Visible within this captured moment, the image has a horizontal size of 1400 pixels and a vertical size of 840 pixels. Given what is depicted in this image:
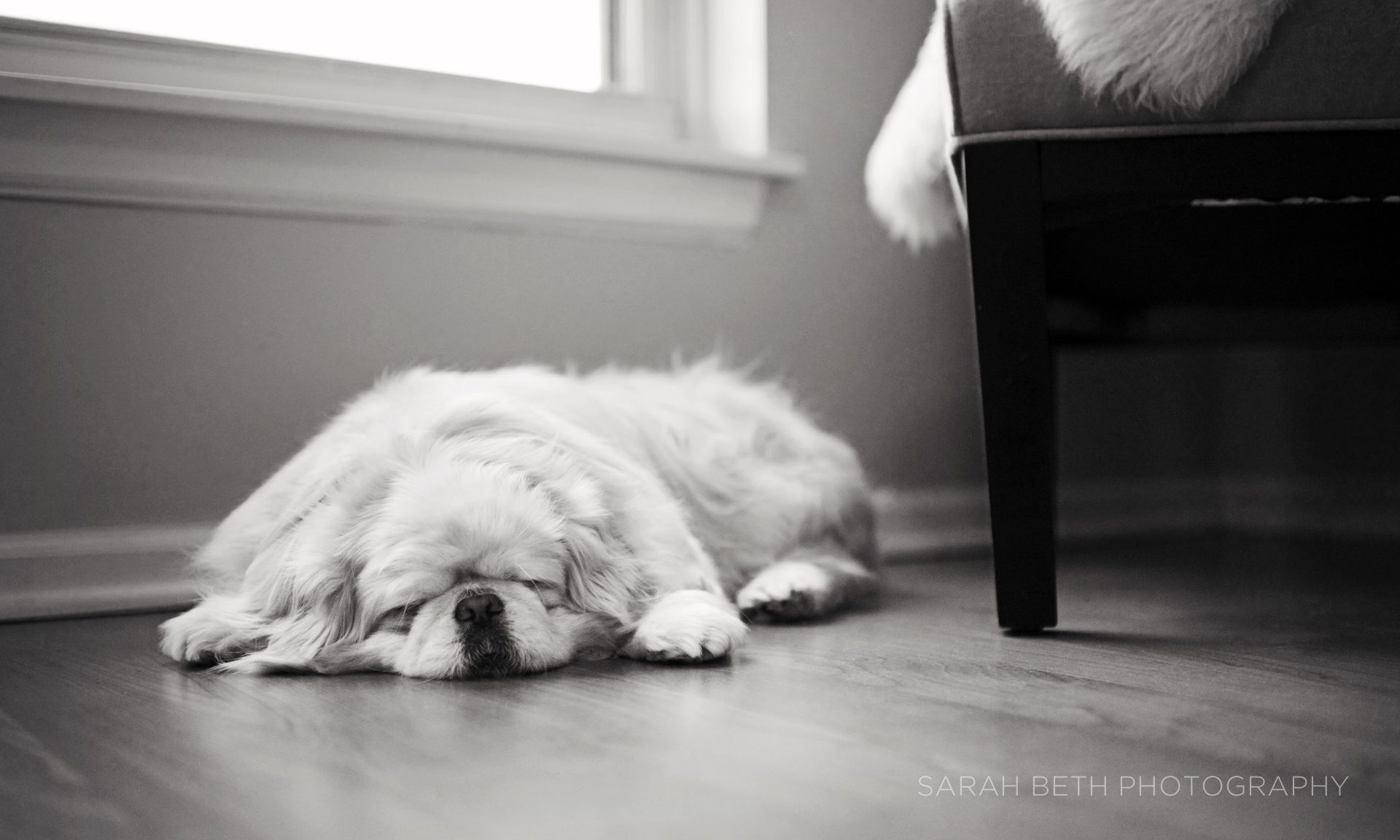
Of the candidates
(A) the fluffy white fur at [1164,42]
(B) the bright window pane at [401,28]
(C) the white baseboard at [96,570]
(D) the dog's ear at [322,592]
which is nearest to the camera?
(A) the fluffy white fur at [1164,42]

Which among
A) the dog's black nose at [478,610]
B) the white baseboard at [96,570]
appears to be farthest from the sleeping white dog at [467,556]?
the white baseboard at [96,570]

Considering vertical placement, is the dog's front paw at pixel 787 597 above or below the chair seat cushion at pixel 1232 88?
below

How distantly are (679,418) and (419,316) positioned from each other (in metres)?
0.56

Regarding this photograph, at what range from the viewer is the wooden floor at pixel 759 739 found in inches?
33.2

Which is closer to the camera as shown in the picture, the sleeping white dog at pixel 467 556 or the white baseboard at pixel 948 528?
the sleeping white dog at pixel 467 556

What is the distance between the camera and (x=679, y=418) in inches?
80.2

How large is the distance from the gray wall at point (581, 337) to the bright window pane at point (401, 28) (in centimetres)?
41

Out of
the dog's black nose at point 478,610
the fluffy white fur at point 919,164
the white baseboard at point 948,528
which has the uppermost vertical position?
the fluffy white fur at point 919,164

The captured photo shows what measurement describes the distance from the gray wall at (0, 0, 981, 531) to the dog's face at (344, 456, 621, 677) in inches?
27.9

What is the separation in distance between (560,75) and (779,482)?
3.71 feet

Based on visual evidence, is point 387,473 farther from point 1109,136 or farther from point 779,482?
point 1109,136

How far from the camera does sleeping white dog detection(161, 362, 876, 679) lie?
1.42 m

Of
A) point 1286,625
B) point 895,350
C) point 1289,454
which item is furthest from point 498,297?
point 1289,454

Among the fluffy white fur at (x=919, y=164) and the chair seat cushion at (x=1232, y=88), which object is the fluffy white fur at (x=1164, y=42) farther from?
the fluffy white fur at (x=919, y=164)
